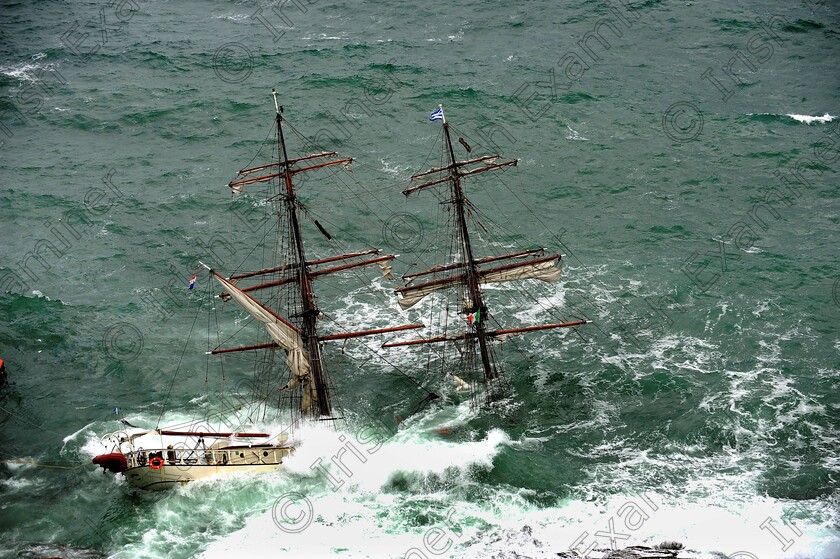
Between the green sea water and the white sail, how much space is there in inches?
196

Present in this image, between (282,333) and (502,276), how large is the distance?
53.6 ft

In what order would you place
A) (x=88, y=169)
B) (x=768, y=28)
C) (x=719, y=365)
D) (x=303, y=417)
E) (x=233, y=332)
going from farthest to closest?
(x=768, y=28) < (x=88, y=169) < (x=233, y=332) < (x=719, y=365) < (x=303, y=417)

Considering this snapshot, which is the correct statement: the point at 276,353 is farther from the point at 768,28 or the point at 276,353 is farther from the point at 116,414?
the point at 768,28

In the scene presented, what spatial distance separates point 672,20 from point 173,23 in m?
63.1

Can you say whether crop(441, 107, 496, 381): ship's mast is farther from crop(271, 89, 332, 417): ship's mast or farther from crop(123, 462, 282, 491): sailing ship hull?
crop(123, 462, 282, 491): sailing ship hull

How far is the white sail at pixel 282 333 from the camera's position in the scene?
182ft

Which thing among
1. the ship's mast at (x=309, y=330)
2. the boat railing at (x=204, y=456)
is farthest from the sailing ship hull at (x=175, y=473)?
the ship's mast at (x=309, y=330)

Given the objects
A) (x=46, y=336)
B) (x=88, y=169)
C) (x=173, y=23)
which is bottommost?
(x=46, y=336)

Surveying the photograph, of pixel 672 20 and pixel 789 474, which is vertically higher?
pixel 672 20

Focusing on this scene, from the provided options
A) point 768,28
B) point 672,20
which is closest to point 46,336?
point 672,20

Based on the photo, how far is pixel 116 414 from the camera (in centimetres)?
5941

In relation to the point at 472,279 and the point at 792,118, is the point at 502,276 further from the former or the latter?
the point at 792,118

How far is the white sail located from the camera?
182 ft

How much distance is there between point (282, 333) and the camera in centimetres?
5631
